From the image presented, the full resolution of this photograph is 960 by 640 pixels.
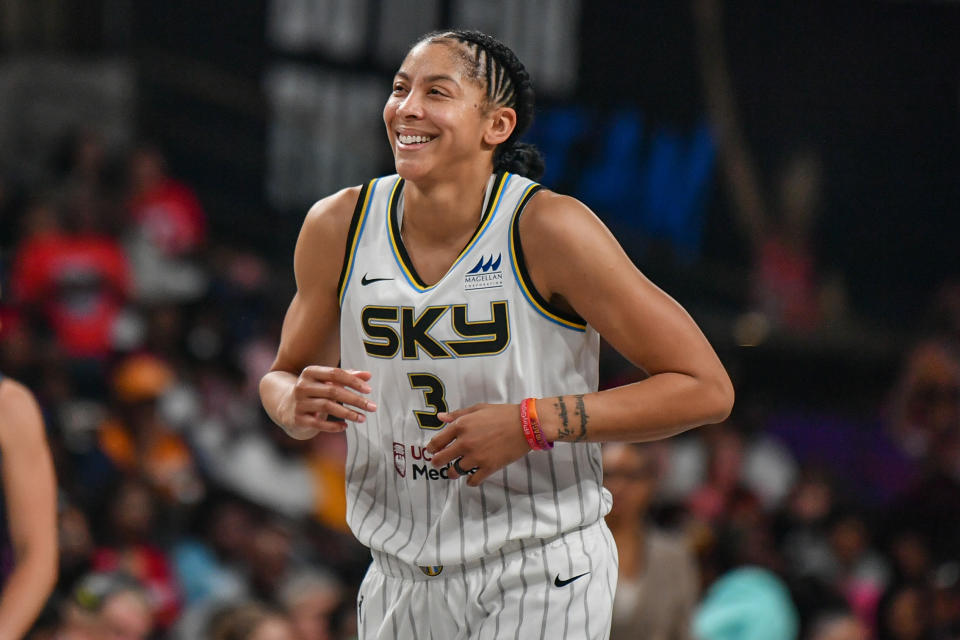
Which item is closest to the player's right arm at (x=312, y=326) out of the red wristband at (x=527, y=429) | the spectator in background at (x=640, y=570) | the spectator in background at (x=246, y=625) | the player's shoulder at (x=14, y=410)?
the red wristband at (x=527, y=429)

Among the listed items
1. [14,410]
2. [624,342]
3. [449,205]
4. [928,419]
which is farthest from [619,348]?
[928,419]

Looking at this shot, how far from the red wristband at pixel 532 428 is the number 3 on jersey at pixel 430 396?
257mm

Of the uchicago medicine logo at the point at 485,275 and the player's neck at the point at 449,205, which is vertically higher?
the player's neck at the point at 449,205

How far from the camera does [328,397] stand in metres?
2.91

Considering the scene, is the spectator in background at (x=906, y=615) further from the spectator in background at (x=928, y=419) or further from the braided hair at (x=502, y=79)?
the braided hair at (x=502, y=79)

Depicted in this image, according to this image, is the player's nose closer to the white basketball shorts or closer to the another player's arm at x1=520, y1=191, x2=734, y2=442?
the another player's arm at x1=520, y1=191, x2=734, y2=442

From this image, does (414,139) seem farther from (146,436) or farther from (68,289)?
(68,289)

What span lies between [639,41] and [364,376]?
838cm

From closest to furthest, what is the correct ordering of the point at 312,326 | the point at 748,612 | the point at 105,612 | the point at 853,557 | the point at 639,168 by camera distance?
the point at 312,326, the point at 105,612, the point at 748,612, the point at 853,557, the point at 639,168

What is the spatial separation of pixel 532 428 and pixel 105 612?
105 inches

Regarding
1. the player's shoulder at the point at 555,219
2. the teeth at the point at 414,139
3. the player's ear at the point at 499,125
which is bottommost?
the player's shoulder at the point at 555,219

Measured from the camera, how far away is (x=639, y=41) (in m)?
10.9

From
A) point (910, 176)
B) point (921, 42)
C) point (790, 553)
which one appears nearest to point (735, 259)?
point (910, 176)

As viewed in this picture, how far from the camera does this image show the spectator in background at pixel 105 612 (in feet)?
16.3
